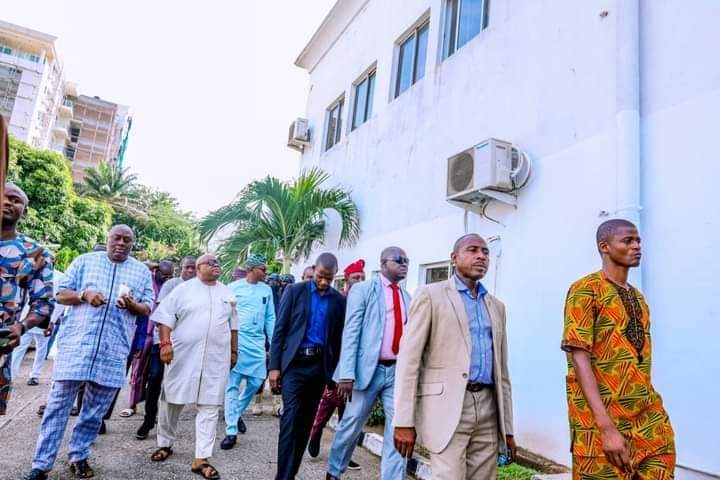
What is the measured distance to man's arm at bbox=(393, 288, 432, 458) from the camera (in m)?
2.64

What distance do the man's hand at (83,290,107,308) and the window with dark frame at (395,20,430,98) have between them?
624 centimetres

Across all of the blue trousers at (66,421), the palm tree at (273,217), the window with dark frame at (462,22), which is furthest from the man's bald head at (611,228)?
the palm tree at (273,217)

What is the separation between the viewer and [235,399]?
206 inches

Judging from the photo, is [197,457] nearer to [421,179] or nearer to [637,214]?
[637,214]

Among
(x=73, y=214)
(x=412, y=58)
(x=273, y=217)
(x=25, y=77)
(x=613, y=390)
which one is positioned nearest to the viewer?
(x=613, y=390)

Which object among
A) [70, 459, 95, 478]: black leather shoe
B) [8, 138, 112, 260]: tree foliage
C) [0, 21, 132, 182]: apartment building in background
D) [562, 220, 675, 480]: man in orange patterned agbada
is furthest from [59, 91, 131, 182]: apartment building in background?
[562, 220, 675, 480]: man in orange patterned agbada

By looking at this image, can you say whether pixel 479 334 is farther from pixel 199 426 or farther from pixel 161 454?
pixel 161 454

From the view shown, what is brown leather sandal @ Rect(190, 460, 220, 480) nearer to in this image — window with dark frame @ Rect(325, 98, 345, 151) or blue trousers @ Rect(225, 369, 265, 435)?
blue trousers @ Rect(225, 369, 265, 435)

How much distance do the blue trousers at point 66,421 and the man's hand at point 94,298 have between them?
1.99ft

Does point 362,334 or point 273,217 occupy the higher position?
point 273,217

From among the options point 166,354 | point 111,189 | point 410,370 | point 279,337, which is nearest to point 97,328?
point 166,354

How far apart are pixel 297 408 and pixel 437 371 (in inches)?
61.3

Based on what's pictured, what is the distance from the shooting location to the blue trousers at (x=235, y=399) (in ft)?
16.7

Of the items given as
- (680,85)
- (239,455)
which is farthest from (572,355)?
(239,455)
